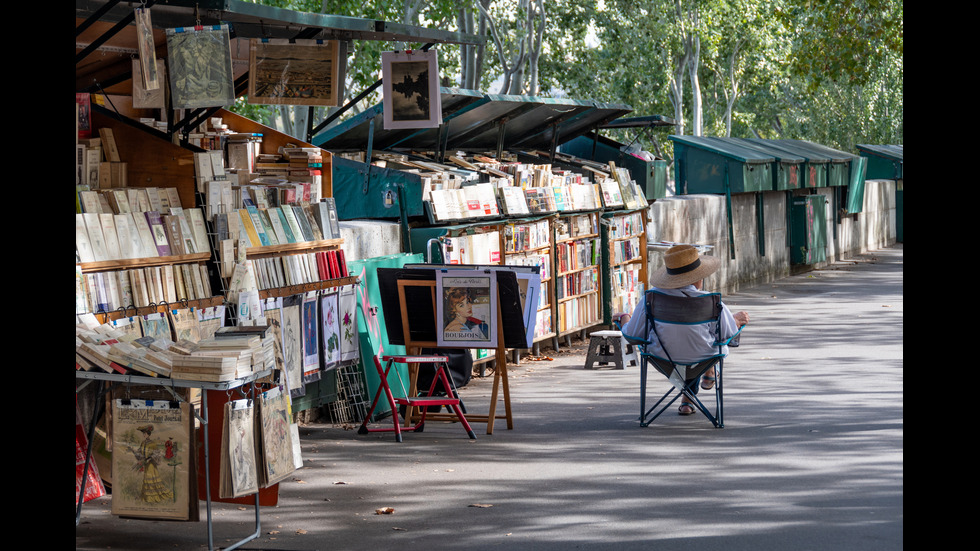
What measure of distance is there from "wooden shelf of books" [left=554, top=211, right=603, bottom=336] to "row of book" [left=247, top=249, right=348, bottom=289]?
4478mm

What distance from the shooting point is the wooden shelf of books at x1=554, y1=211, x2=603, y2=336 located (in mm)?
13641

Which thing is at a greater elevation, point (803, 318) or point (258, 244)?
point (258, 244)

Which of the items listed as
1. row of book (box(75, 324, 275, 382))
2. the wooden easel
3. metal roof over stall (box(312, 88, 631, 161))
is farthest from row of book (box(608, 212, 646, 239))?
row of book (box(75, 324, 275, 382))

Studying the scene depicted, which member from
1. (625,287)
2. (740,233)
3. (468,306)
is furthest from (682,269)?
(740,233)

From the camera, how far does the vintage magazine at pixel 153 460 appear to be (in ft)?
18.3

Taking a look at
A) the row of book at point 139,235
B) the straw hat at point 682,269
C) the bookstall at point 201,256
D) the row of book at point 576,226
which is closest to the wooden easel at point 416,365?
the bookstall at point 201,256

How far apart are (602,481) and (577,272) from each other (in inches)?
277

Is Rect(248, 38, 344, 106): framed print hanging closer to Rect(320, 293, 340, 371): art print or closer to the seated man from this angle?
Rect(320, 293, 340, 371): art print

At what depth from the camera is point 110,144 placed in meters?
8.13

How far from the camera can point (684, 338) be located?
8.98 m

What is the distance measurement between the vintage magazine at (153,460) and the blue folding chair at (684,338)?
4378mm
